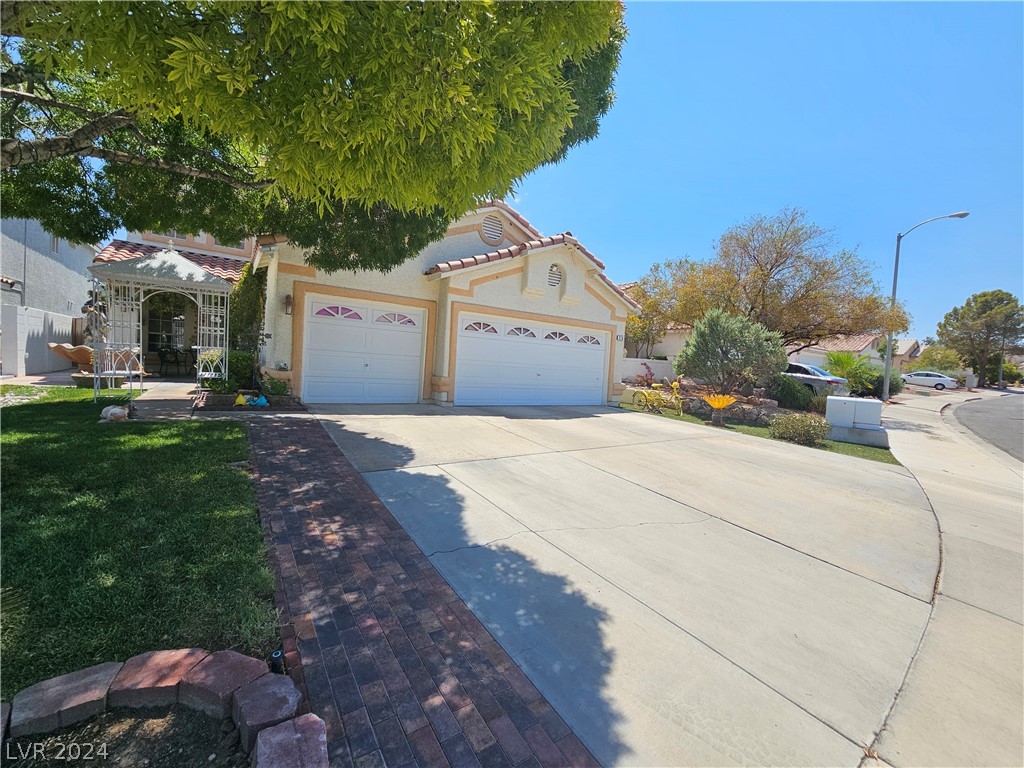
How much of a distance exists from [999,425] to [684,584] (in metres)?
23.5

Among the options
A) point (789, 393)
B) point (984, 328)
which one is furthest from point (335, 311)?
point (984, 328)

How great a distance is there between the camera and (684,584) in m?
3.53

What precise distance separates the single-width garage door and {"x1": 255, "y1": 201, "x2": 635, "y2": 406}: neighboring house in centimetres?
4

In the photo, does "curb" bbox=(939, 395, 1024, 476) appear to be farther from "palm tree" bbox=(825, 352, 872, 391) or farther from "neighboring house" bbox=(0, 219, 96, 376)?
"neighboring house" bbox=(0, 219, 96, 376)

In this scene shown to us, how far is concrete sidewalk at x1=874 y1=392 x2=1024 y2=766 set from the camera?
2215mm

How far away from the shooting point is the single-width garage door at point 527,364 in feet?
40.4

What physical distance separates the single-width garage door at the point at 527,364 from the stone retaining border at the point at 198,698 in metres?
10.0

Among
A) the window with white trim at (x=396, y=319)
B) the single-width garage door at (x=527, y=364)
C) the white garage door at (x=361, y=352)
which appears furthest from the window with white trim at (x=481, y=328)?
the window with white trim at (x=396, y=319)

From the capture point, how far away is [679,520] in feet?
15.9

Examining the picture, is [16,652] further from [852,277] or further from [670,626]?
[852,277]

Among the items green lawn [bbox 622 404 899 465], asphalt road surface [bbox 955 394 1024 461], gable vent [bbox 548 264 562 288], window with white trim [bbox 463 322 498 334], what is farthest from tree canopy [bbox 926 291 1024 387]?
window with white trim [bbox 463 322 498 334]

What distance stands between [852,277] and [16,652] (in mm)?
22724

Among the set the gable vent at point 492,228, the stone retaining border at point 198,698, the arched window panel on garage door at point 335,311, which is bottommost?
the stone retaining border at point 198,698

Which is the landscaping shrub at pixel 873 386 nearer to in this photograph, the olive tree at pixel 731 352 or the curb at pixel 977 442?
the curb at pixel 977 442
